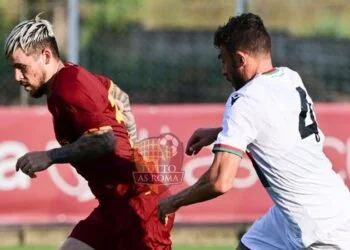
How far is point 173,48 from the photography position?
600 inches

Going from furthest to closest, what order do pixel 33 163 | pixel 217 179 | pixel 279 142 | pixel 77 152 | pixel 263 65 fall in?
pixel 77 152 → pixel 33 163 → pixel 263 65 → pixel 279 142 → pixel 217 179

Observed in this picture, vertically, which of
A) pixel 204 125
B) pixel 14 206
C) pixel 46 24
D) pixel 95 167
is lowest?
pixel 14 206

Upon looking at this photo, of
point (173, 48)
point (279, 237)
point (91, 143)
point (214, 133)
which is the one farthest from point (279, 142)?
point (173, 48)

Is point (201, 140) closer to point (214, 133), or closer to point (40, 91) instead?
point (214, 133)

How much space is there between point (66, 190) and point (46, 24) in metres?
5.40

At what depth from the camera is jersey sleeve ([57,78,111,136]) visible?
6.66 m

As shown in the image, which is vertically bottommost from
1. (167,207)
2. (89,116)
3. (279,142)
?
(167,207)

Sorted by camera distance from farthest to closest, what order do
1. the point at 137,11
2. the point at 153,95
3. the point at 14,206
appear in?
1. the point at 137,11
2. the point at 153,95
3. the point at 14,206

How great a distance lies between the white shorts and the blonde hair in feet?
5.06

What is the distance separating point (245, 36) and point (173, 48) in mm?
9234

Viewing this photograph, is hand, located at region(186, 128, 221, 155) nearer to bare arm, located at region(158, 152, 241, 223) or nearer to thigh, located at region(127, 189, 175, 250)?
thigh, located at region(127, 189, 175, 250)

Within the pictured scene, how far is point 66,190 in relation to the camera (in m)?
12.1

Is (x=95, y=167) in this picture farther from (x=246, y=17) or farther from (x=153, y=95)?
(x=153, y=95)

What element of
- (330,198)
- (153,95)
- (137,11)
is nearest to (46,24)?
(330,198)
